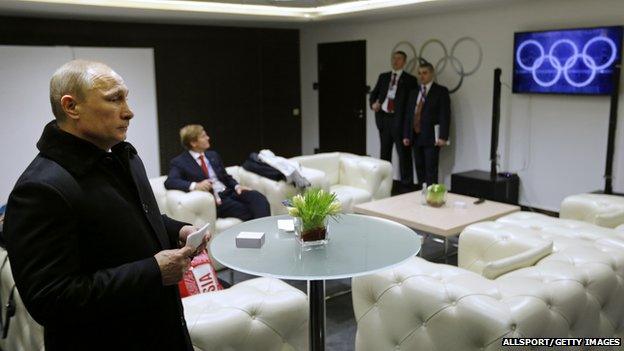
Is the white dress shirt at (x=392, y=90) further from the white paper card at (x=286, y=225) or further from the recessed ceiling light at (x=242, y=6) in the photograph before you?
the white paper card at (x=286, y=225)

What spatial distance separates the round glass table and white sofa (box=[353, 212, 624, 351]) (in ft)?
0.50

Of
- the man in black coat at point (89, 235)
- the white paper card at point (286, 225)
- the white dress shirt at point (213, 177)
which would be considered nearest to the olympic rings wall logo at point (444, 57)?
the white dress shirt at point (213, 177)

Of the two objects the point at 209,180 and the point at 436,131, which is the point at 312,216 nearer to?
the point at 209,180

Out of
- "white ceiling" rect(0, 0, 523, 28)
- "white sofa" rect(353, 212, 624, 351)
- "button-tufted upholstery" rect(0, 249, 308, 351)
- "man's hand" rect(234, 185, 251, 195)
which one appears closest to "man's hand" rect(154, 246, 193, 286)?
"button-tufted upholstery" rect(0, 249, 308, 351)

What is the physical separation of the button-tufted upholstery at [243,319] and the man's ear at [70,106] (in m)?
0.95

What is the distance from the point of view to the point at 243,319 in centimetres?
208

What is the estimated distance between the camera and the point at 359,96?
746cm

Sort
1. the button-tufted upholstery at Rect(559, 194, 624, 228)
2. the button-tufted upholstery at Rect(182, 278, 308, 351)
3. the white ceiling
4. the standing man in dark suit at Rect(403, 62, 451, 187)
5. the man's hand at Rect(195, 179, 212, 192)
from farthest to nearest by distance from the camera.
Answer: the standing man in dark suit at Rect(403, 62, 451, 187) → the white ceiling → the man's hand at Rect(195, 179, 212, 192) → the button-tufted upholstery at Rect(559, 194, 624, 228) → the button-tufted upholstery at Rect(182, 278, 308, 351)

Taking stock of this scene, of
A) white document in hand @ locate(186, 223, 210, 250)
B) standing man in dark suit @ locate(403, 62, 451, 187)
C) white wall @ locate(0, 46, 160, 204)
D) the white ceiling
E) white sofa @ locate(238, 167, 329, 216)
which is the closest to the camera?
white document in hand @ locate(186, 223, 210, 250)

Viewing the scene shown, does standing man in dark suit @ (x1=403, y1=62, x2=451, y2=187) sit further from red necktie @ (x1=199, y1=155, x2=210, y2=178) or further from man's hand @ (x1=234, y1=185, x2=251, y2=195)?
red necktie @ (x1=199, y1=155, x2=210, y2=178)

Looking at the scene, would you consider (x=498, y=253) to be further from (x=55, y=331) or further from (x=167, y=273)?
(x=55, y=331)

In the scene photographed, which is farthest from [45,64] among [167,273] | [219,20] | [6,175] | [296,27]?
[167,273]

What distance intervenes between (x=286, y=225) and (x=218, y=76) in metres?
5.35

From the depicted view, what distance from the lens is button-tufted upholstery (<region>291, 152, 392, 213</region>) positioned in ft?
16.1
